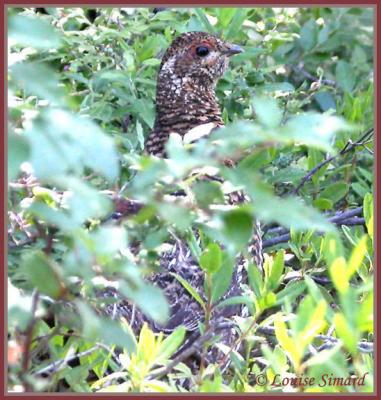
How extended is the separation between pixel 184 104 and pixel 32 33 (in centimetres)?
251

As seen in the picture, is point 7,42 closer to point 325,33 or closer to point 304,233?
point 304,233

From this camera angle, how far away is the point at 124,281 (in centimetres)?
172

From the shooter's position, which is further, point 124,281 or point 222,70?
point 222,70

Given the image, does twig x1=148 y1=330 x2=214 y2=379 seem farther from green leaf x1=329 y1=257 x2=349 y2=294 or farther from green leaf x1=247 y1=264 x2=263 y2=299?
green leaf x1=329 y1=257 x2=349 y2=294

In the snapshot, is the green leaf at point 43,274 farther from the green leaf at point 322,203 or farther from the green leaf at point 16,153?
the green leaf at point 322,203

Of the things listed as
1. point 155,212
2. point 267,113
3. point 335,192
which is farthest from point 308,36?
point 267,113

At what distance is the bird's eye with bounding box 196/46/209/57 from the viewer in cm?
415

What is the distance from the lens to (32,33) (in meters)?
1.60

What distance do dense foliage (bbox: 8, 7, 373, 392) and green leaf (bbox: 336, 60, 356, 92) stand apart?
0.23m

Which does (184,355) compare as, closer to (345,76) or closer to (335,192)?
(335,192)


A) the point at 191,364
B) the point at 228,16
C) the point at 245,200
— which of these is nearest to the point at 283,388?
the point at 191,364

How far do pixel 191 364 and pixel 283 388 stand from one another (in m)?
0.60

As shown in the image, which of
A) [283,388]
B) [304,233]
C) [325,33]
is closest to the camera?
[283,388]

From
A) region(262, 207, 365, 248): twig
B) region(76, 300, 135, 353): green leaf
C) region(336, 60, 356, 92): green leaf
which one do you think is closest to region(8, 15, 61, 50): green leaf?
region(76, 300, 135, 353): green leaf
